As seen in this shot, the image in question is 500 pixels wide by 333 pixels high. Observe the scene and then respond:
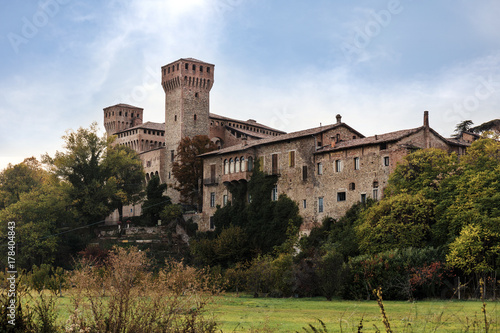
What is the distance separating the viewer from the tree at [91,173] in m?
54.0

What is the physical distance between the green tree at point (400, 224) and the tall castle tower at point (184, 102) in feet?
106

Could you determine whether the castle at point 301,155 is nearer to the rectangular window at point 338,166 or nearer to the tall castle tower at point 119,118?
the rectangular window at point 338,166

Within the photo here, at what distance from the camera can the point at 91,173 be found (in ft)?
181

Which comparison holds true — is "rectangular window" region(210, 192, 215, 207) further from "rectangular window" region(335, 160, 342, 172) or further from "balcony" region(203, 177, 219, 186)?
"rectangular window" region(335, 160, 342, 172)

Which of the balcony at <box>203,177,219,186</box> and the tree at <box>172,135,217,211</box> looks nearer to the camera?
the balcony at <box>203,177,219,186</box>

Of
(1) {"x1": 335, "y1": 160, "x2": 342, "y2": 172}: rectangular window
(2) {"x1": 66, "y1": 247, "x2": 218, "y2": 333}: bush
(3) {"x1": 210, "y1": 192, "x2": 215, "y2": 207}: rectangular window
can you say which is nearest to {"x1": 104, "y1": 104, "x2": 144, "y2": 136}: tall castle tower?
(3) {"x1": 210, "y1": 192, "x2": 215, "y2": 207}: rectangular window

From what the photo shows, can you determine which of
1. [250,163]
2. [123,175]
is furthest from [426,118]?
[123,175]

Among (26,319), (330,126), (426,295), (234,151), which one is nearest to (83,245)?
(234,151)

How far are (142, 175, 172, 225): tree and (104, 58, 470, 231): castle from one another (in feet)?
13.9

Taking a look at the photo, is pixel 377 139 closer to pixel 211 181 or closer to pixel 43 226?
pixel 211 181

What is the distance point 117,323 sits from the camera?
10102 mm

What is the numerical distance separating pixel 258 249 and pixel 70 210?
795 inches

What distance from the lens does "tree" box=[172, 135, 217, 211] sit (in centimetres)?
5619

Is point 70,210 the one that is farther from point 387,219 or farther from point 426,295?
point 426,295
